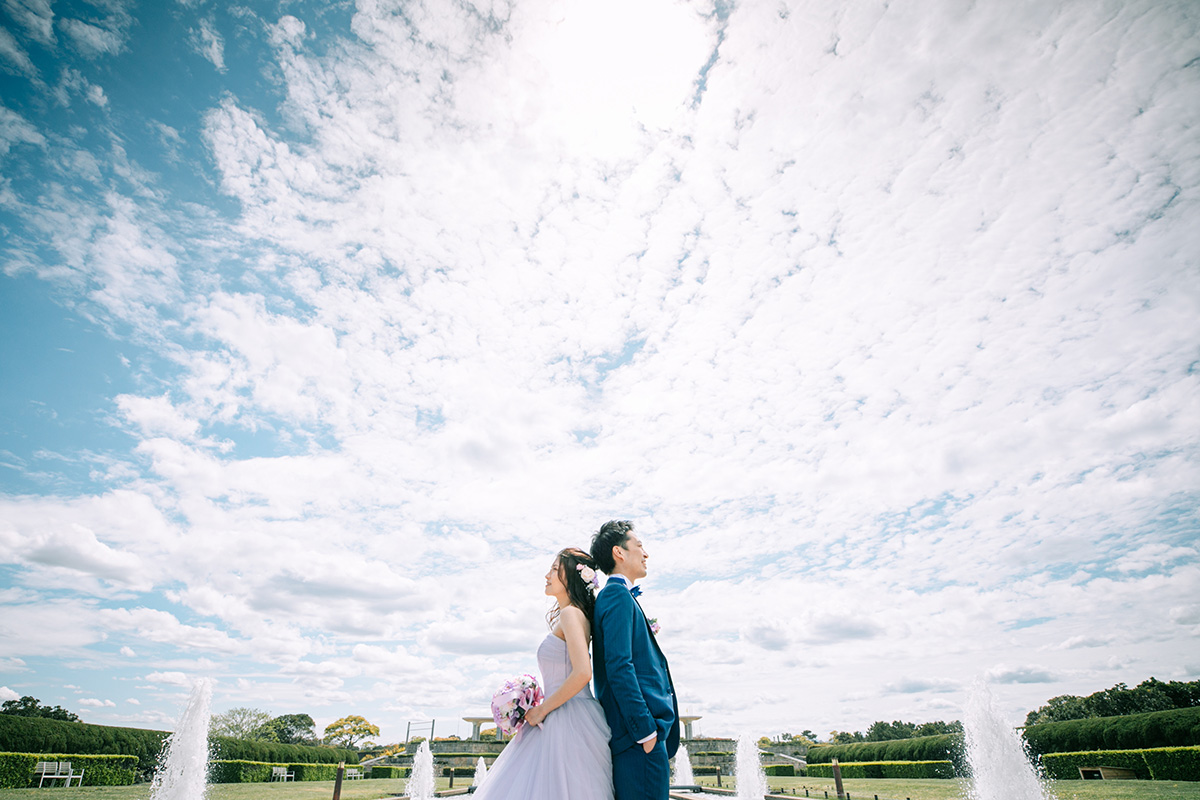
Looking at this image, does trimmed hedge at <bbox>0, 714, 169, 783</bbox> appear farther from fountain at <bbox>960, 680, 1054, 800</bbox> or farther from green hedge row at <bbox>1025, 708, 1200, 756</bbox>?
green hedge row at <bbox>1025, 708, 1200, 756</bbox>

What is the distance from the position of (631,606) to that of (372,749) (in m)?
81.4

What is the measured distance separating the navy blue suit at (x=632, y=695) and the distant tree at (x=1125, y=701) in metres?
37.6

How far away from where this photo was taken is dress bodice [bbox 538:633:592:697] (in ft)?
12.0

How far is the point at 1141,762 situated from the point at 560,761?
82.3 ft

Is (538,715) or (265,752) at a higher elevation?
(538,715)

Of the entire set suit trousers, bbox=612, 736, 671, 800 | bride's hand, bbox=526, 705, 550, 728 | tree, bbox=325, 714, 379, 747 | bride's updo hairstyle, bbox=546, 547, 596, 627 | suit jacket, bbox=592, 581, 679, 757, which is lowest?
tree, bbox=325, 714, 379, 747

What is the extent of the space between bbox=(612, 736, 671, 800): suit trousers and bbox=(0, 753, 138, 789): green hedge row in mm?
25299

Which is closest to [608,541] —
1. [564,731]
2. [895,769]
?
[564,731]

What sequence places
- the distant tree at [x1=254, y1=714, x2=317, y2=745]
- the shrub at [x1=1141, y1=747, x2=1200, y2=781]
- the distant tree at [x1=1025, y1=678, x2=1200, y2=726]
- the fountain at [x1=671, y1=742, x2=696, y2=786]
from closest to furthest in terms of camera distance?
the shrub at [x1=1141, y1=747, x2=1200, y2=781], the fountain at [x1=671, y1=742, x2=696, y2=786], the distant tree at [x1=1025, y1=678, x2=1200, y2=726], the distant tree at [x1=254, y1=714, x2=317, y2=745]

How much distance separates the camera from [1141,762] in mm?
18562

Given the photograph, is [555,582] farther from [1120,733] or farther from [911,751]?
[911,751]

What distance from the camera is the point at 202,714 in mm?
13094

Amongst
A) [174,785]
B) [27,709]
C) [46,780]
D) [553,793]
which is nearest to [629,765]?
[553,793]

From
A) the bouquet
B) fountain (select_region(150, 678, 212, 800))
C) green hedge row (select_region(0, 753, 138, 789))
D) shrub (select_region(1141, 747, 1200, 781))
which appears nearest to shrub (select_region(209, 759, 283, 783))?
green hedge row (select_region(0, 753, 138, 789))
